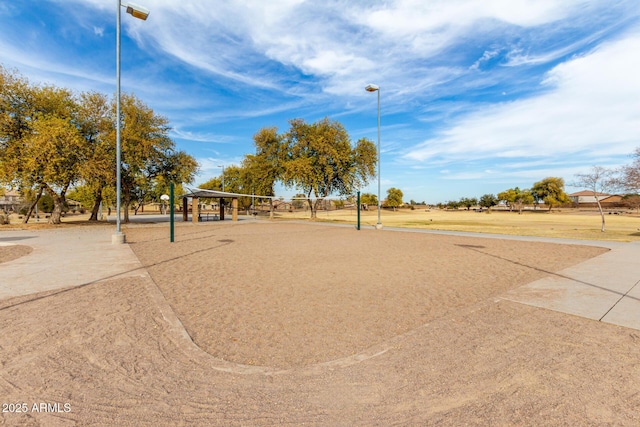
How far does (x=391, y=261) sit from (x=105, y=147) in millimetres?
24624

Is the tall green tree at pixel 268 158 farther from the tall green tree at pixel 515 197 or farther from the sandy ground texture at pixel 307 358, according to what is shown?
the tall green tree at pixel 515 197

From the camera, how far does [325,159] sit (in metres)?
32.9

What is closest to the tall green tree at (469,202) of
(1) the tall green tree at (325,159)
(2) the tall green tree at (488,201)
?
(2) the tall green tree at (488,201)

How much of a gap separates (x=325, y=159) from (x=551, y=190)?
257 ft

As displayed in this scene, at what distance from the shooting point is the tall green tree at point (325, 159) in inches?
1293

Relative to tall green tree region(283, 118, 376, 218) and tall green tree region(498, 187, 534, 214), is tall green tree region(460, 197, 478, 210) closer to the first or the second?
tall green tree region(498, 187, 534, 214)

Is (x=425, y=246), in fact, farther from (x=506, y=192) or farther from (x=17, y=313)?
(x=506, y=192)

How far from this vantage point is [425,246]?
14016mm

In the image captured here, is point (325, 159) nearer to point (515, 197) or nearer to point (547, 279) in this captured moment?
point (547, 279)

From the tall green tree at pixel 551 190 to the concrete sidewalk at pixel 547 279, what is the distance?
8410 centimetres

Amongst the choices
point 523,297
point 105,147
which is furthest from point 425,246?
point 105,147

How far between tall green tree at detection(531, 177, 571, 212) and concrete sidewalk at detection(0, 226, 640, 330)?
276 feet

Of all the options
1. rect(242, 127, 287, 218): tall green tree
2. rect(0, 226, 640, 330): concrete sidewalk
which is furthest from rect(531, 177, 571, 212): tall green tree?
rect(0, 226, 640, 330): concrete sidewalk

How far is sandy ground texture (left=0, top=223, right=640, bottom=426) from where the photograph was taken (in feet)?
8.63
